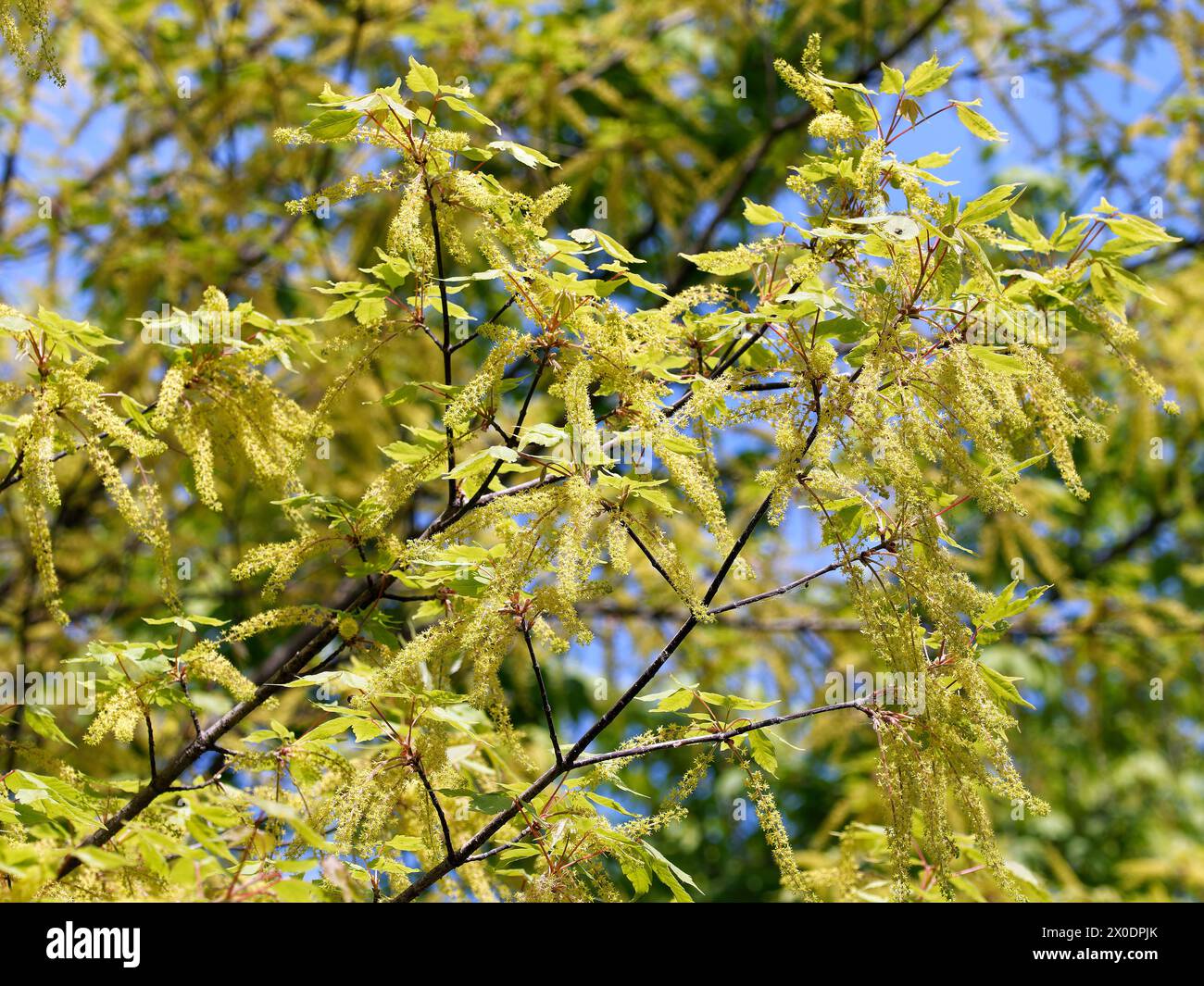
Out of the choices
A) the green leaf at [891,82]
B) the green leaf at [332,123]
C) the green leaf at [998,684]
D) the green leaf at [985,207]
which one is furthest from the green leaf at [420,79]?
the green leaf at [998,684]

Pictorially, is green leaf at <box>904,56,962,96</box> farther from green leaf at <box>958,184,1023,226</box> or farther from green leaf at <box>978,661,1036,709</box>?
green leaf at <box>978,661,1036,709</box>

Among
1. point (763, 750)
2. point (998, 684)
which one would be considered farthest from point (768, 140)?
point (763, 750)

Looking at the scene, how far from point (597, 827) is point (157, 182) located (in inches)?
245

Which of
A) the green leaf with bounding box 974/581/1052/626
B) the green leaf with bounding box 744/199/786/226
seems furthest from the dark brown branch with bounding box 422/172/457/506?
the green leaf with bounding box 974/581/1052/626

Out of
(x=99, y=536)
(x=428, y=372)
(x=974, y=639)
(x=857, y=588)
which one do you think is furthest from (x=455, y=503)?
(x=99, y=536)

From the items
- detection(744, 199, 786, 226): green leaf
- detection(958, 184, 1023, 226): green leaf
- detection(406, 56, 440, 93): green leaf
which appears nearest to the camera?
detection(958, 184, 1023, 226): green leaf

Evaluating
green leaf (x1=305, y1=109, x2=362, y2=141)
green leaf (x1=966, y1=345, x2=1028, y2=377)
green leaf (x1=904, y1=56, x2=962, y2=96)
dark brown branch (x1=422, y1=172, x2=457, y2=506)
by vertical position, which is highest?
green leaf (x1=904, y1=56, x2=962, y2=96)

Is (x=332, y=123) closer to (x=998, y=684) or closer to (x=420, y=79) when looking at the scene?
(x=420, y=79)

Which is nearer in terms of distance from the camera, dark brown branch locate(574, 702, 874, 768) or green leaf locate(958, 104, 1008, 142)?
dark brown branch locate(574, 702, 874, 768)

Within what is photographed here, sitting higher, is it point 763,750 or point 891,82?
point 891,82

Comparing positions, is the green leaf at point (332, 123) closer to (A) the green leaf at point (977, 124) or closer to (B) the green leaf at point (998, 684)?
(A) the green leaf at point (977, 124)
